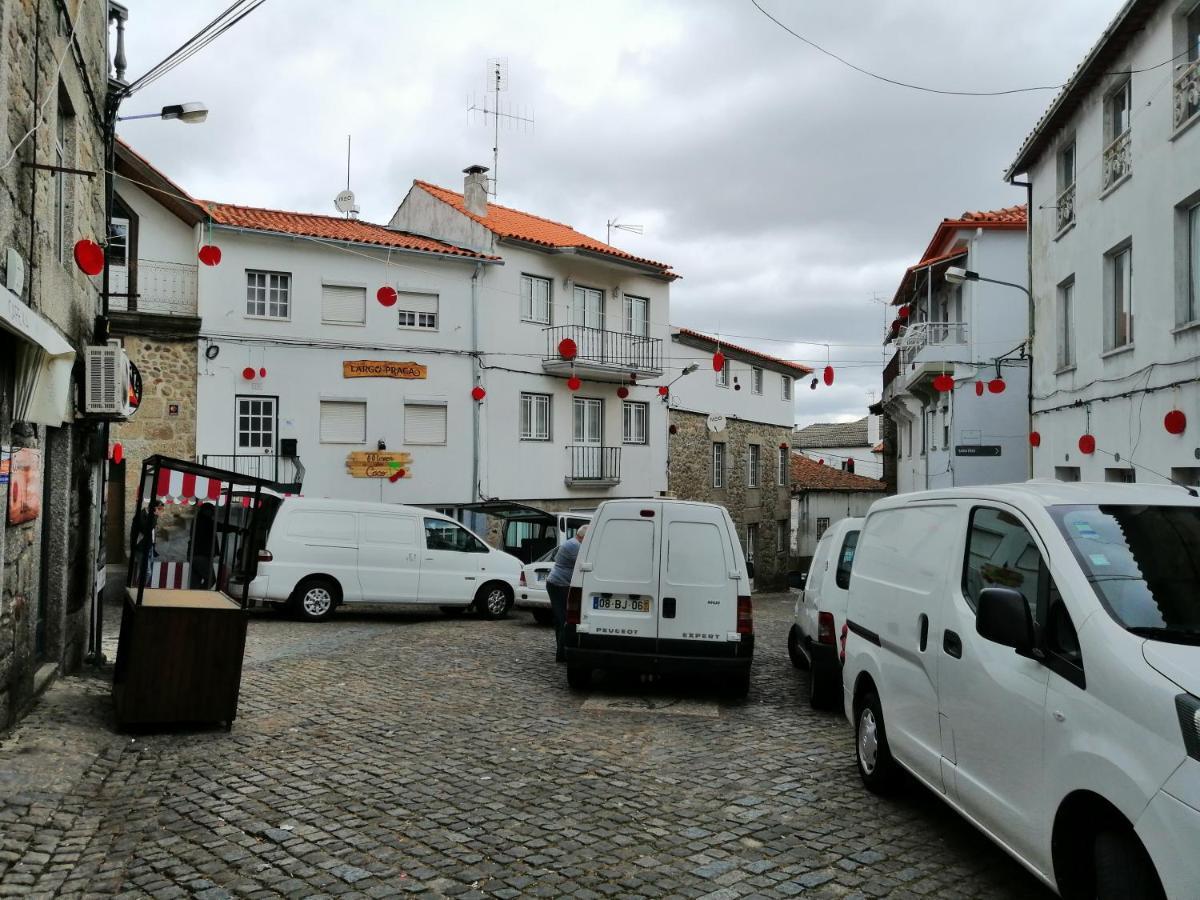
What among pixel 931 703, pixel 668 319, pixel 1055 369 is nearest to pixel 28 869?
pixel 931 703

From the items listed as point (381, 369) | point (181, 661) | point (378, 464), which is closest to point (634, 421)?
point (381, 369)

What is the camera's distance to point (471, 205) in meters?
29.1

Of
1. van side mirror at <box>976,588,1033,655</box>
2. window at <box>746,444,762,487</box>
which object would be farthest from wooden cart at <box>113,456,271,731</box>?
window at <box>746,444,762,487</box>

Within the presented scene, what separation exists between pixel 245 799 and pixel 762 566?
3340 centimetres

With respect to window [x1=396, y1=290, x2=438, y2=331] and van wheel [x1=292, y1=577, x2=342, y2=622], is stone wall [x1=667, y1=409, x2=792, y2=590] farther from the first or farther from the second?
van wheel [x1=292, y1=577, x2=342, y2=622]

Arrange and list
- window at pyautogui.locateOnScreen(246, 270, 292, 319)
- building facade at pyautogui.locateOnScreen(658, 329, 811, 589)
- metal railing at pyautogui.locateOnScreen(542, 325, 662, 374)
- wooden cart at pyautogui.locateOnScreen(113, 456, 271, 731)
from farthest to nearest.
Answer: building facade at pyautogui.locateOnScreen(658, 329, 811, 589) → metal railing at pyautogui.locateOnScreen(542, 325, 662, 374) → window at pyautogui.locateOnScreen(246, 270, 292, 319) → wooden cart at pyautogui.locateOnScreen(113, 456, 271, 731)

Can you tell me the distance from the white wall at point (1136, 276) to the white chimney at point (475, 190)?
1588 centimetres

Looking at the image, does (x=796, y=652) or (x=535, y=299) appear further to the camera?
(x=535, y=299)

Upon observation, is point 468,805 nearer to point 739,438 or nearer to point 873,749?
point 873,749

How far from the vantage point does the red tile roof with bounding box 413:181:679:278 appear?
27078 millimetres

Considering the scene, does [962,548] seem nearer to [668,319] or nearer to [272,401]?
[272,401]

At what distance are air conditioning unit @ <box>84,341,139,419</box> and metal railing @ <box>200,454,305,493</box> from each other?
12975 mm

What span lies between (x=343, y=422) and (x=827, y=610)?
56.1ft

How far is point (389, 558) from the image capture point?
17.2 m
